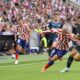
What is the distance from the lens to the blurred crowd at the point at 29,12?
2918cm

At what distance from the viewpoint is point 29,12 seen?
33.8m

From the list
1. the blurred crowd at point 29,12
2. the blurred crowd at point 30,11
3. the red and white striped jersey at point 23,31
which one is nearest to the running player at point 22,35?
the red and white striped jersey at point 23,31

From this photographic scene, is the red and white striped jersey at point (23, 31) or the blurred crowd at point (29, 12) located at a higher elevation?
the red and white striped jersey at point (23, 31)

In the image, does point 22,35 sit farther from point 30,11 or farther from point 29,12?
point 30,11

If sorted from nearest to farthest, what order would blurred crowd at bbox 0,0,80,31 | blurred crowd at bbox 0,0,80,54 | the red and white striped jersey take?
the red and white striped jersey < blurred crowd at bbox 0,0,80,54 < blurred crowd at bbox 0,0,80,31

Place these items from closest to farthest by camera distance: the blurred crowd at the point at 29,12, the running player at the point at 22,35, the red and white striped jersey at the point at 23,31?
the running player at the point at 22,35, the red and white striped jersey at the point at 23,31, the blurred crowd at the point at 29,12

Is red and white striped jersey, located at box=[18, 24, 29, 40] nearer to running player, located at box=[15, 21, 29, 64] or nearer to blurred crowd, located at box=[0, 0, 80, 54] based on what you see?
running player, located at box=[15, 21, 29, 64]

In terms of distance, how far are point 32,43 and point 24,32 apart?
975 cm

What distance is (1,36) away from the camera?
93.4ft

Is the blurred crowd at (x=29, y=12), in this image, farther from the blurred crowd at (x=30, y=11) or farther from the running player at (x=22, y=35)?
the running player at (x=22, y=35)

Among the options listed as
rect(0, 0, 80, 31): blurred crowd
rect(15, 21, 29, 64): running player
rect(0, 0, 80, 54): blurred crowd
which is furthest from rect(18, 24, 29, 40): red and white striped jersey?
rect(0, 0, 80, 31): blurred crowd

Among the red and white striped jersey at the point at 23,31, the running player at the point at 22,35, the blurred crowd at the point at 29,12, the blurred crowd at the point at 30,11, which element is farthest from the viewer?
the blurred crowd at the point at 30,11

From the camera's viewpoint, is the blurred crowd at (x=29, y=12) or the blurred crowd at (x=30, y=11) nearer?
the blurred crowd at (x=29, y=12)

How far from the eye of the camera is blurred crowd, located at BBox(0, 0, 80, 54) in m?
29.2
